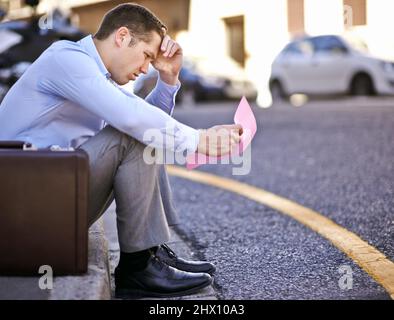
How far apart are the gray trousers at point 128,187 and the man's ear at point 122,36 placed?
0.33 meters

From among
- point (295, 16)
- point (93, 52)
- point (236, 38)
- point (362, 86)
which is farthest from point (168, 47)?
point (236, 38)

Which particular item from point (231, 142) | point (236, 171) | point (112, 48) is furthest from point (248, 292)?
point (236, 171)

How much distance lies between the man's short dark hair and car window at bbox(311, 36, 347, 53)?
12.1 m

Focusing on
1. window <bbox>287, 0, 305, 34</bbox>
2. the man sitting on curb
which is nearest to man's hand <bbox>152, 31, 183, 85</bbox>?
the man sitting on curb

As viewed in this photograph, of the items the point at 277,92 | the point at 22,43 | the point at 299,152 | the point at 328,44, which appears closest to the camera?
the point at 299,152

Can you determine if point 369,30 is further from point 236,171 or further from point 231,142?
point 231,142

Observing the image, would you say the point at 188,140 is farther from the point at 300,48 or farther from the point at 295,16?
the point at 295,16

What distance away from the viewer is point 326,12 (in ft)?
63.8

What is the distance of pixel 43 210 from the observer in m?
2.17

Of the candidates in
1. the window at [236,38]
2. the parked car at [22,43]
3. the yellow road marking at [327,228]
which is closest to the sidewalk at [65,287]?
the yellow road marking at [327,228]

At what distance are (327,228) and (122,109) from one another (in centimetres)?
168

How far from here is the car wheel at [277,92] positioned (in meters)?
15.9

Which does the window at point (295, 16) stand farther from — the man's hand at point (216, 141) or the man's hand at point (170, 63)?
the man's hand at point (216, 141)

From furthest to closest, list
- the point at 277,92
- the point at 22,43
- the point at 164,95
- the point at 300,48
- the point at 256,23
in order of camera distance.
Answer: the point at 256,23 → the point at 277,92 → the point at 300,48 → the point at 22,43 → the point at 164,95
